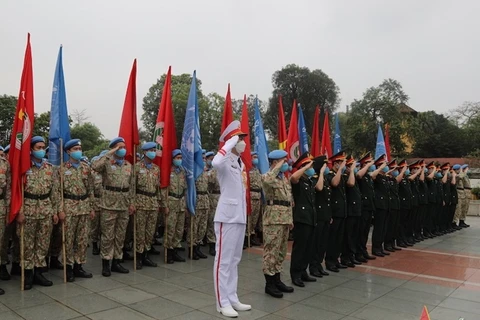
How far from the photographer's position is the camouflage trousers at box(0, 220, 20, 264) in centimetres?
544

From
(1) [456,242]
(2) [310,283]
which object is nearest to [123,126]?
(2) [310,283]

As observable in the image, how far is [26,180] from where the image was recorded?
5.15 metres

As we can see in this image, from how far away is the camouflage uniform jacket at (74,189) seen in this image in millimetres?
5531

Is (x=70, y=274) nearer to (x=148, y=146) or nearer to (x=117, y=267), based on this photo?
(x=117, y=267)

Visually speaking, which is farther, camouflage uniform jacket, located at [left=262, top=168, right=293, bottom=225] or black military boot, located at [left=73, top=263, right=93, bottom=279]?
black military boot, located at [left=73, top=263, right=93, bottom=279]

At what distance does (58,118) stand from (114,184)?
3.91 feet

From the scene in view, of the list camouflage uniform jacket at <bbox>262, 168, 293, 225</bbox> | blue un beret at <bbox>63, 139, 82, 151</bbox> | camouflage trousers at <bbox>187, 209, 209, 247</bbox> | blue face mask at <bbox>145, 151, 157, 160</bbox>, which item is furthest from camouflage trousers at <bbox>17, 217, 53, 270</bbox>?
camouflage uniform jacket at <bbox>262, 168, 293, 225</bbox>

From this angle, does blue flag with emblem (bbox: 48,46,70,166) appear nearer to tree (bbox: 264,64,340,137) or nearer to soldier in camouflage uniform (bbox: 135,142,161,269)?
soldier in camouflage uniform (bbox: 135,142,161,269)

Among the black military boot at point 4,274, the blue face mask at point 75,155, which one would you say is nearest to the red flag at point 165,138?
the blue face mask at point 75,155

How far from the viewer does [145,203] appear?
21.1ft

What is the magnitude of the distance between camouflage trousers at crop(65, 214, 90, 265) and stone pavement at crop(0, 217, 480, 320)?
1.11ft

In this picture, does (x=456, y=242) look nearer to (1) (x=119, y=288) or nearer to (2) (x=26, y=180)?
(1) (x=119, y=288)

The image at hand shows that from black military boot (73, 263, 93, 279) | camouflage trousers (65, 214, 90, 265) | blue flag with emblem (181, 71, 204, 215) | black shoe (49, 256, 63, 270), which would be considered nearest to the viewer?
camouflage trousers (65, 214, 90, 265)

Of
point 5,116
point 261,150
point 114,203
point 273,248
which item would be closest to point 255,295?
point 273,248
